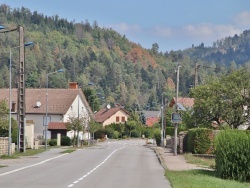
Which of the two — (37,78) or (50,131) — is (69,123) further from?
(37,78)

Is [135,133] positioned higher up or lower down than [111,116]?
lower down

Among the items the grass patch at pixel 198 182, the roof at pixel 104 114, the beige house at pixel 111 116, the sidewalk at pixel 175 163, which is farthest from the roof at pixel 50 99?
the grass patch at pixel 198 182

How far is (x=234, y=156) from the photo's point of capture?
27.1m

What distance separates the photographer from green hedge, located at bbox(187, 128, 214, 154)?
4765 centimetres

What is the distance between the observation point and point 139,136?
138m

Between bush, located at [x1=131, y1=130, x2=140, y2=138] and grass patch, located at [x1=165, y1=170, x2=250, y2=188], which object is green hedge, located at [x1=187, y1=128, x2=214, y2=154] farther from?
bush, located at [x1=131, y1=130, x2=140, y2=138]

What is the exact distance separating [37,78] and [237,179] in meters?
149

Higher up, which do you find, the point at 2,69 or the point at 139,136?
the point at 2,69

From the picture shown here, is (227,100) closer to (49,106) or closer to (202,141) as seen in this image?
(202,141)

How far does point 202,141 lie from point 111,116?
9773 cm

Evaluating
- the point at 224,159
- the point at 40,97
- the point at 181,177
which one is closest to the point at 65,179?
the point at 181,177

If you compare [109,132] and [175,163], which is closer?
[175,163]

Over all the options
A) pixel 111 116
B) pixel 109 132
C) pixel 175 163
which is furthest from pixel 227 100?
pixel 111 116

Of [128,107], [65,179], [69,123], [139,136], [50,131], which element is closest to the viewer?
[65,179]
